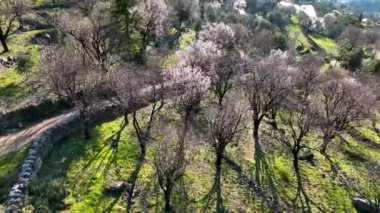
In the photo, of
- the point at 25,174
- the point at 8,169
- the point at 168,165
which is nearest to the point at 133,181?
the point at 168,165

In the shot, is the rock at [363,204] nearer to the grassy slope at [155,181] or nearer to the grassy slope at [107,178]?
the grassy slope at [155,181]

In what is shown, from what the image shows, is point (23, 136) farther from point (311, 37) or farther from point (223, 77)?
point (311, 37)

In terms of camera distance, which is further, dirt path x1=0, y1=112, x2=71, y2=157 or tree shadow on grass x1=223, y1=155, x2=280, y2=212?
dirt path x1=0, y1=112, x2=71, y2=157

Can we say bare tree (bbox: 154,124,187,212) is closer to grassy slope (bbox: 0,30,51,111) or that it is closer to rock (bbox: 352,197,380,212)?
rock (bbox: 352,197,380,212)

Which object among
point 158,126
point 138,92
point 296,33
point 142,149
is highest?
point 138,92

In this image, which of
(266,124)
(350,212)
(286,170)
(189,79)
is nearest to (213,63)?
(189,79)

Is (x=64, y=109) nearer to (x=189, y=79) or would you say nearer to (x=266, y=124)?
(x=189, y=79)

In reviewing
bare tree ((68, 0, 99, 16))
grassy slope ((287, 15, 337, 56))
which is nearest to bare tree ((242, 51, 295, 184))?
bare tree ((68, 0, 99, 16))
